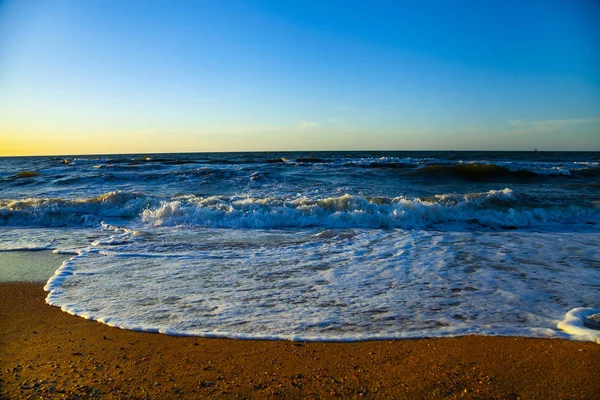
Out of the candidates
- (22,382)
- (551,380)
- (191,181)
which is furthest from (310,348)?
(191,181)

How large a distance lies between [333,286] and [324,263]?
105 centimetres

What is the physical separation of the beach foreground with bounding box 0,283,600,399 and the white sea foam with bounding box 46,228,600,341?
19 centimetres

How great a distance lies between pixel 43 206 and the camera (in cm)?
995

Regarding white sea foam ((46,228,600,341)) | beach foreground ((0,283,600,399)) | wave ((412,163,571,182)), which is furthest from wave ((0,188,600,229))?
wave ((412,163,571,182))

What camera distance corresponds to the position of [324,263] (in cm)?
530

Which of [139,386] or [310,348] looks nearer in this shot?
[139,386]

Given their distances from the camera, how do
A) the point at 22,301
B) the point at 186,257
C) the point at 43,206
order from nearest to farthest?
the point at 22,301 → the point at 186,257 → the point at 43,206

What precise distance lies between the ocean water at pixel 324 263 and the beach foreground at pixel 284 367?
204 millimetres

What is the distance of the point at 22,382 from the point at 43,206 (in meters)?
9.26

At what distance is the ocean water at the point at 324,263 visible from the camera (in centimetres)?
Answer: 334

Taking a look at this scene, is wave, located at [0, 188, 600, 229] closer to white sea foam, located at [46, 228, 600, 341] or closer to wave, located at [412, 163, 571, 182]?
white sea foam, located at [46, 228, 600, 341]

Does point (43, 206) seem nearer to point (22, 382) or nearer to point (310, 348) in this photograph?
point (22, 382)

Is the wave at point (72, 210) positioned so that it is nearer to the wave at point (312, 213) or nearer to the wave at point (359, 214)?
the wave at point (312, 213)

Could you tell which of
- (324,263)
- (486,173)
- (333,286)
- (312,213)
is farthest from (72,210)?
(486,173)
